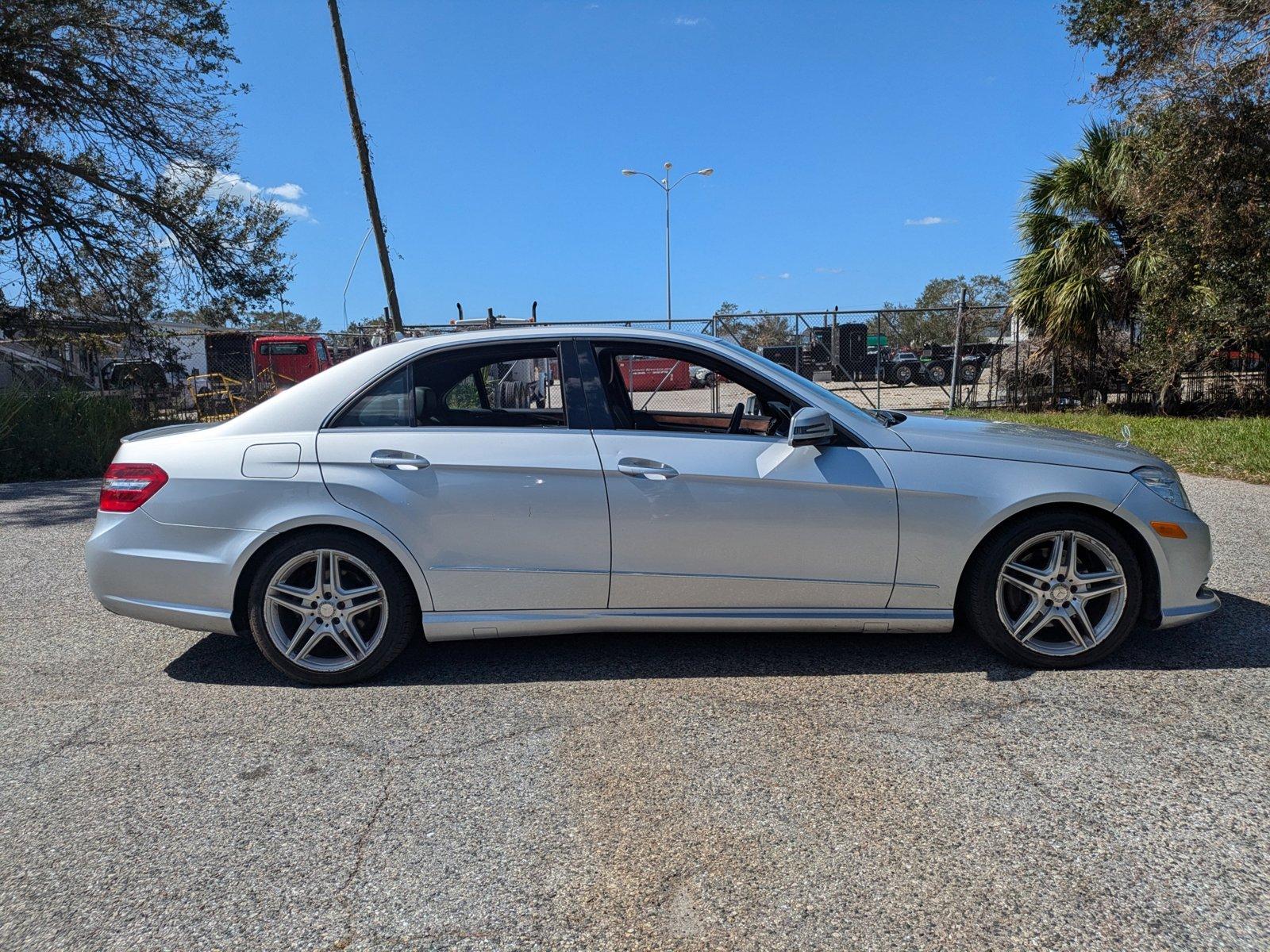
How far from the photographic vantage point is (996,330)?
748 inches

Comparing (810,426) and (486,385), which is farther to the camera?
(486,385)

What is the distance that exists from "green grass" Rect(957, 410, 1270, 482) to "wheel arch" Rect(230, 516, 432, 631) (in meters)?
5.48

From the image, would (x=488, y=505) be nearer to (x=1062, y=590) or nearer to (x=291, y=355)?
(x=1062, y=590)

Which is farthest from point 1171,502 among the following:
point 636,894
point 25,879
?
point 25,879

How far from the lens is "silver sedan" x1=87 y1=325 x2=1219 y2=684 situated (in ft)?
12.7

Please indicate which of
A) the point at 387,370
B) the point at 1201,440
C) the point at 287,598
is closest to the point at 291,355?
the point at 1201,440

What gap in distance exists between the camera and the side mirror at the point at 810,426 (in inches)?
151

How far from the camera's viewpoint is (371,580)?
3.97 meters

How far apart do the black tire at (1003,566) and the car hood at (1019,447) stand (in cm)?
25

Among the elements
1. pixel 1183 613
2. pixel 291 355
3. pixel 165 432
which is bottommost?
pixel 1183 613

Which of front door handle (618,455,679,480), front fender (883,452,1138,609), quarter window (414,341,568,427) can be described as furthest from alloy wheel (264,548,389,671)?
front fender (883,452,1138,609)

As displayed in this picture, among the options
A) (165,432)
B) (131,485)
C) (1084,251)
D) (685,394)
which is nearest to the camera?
(131,485)

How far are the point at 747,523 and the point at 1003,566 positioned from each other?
43.9 inches

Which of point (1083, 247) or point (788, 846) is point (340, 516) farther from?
point (1083, 247)
